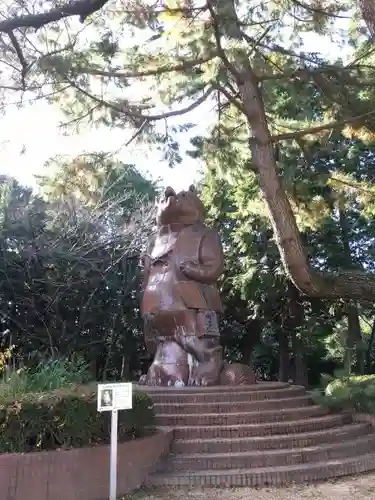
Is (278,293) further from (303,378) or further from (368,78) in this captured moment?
(368,78)

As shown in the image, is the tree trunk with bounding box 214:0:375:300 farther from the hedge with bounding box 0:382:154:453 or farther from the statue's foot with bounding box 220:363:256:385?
the hedge with bounding box 0:382:154:453

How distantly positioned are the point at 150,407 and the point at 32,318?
1012 centimetres

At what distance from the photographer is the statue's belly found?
1011cm

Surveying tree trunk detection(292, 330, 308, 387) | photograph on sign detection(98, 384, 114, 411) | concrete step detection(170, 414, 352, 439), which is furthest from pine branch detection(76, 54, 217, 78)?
tree trunk detection(292, 330, 308, 387)

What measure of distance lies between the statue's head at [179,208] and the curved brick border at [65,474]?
5.17 meters

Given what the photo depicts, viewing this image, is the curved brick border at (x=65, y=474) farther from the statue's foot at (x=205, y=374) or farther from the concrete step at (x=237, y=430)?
the statue's foot at (x=205, y=374)

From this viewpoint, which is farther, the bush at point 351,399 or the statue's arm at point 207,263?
the statue's arm at point 207,263

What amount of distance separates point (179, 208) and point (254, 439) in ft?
15.5

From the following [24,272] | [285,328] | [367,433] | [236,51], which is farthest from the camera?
[285,328]

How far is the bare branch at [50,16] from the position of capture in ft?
25.8

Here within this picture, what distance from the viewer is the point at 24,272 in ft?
51.7

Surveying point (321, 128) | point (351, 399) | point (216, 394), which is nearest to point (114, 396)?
point (216, 394)

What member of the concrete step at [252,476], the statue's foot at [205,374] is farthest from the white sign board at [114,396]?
the statue's foot at [205,374]

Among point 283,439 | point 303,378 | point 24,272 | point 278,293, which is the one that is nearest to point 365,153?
point 278,293
